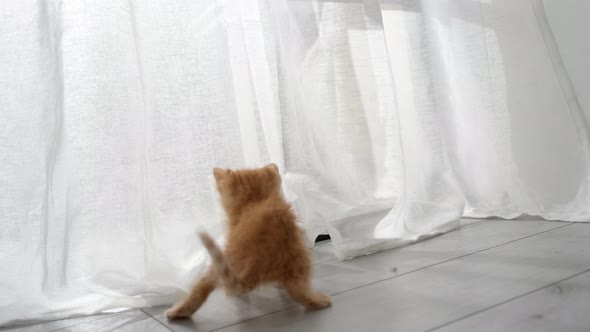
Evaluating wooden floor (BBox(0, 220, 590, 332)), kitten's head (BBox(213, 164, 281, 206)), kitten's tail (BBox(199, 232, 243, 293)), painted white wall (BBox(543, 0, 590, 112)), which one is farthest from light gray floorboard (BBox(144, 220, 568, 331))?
painted white wall (BBox(543, 0, 590, 112))

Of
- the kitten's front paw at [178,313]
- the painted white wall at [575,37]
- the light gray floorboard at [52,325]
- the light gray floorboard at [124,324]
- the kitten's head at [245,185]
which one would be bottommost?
the light gray floorboard at [124,324]

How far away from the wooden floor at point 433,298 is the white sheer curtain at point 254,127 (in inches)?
4.7

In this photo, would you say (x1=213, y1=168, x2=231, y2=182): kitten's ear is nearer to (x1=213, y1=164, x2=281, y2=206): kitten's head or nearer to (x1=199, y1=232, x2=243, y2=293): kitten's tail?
(x1=213, y1=164, x2=281, y2=206): kitten's head

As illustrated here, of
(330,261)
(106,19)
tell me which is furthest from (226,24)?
(330,261)

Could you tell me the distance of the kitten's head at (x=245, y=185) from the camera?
914mm

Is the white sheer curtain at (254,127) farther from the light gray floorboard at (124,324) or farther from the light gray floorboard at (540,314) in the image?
the light gray floorboard at (540,314)

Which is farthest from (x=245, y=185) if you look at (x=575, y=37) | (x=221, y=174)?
(x=575, y=37)

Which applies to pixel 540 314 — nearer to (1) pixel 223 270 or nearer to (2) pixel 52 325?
(1) pixel 223 270

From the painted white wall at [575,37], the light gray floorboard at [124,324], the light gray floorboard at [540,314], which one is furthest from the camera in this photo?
the painted white wall at [575,37]

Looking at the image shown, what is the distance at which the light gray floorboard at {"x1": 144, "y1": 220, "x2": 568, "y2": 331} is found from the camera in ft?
2.97

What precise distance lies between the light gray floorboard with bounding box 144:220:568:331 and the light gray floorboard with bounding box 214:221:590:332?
0.04 meters

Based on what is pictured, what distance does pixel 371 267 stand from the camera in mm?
1148

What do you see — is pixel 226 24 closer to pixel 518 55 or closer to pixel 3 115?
pixel 3 115

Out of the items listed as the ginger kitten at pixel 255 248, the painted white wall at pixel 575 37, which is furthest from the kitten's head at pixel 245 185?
the painted white wall at pixel 575 37
